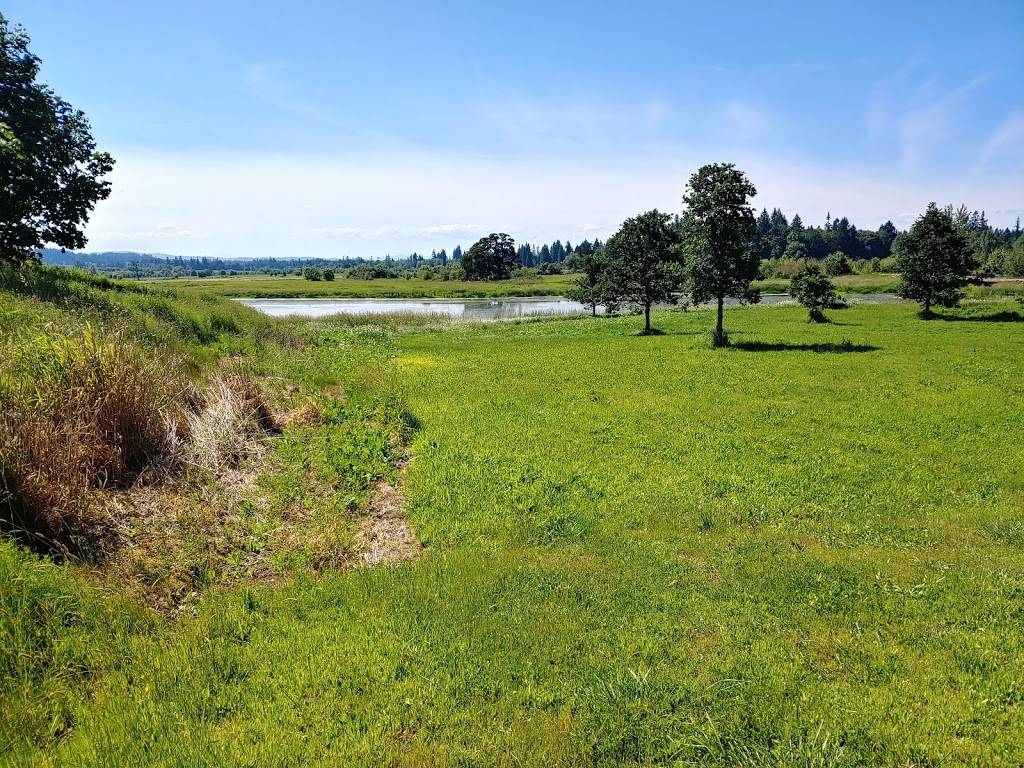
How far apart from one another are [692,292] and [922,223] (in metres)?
26.5

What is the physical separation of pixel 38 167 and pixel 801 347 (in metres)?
32.8

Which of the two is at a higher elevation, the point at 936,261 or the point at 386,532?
the point at 936,261

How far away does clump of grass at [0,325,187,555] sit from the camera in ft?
19.8

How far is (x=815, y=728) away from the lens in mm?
4129

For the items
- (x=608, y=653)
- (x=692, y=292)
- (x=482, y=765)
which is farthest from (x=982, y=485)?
(x=692, y=292)

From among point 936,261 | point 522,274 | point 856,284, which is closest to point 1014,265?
point 856,284

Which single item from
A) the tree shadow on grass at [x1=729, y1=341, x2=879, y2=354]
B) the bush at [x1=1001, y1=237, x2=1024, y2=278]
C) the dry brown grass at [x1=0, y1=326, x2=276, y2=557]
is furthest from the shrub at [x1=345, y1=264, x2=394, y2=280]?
the dry brown grass at [x1=0, y1=326, x2=276, y2=557]

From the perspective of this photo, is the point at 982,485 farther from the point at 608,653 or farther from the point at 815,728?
the point at 608,653

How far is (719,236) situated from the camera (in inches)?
1065

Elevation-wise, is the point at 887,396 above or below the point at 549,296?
below

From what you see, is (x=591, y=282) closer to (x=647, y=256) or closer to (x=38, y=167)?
(x=647, y=256)

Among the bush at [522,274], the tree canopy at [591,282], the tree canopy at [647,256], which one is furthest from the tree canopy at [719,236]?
the bush at [522,274]

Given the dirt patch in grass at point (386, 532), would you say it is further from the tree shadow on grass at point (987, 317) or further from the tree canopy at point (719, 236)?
the tree shadow on grass at point (987, 317)

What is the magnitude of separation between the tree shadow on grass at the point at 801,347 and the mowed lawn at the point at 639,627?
552 inches
